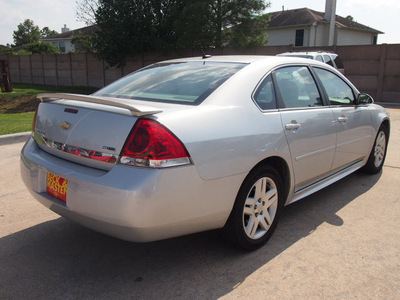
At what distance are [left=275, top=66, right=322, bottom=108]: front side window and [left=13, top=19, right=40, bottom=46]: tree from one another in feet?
315

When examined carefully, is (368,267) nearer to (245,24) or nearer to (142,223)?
(142,223)

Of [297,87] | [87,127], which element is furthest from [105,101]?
[297,87]

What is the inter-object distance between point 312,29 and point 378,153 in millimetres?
27762

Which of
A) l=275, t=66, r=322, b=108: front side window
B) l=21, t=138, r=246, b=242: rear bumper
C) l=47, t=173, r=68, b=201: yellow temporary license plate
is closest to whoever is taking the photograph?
l=21, t=138, r=246, b=242: rear bumper

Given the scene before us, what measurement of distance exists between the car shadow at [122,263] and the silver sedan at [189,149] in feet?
0.82

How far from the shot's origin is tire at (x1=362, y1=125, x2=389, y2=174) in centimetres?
497

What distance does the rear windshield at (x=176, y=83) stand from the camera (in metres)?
2.96

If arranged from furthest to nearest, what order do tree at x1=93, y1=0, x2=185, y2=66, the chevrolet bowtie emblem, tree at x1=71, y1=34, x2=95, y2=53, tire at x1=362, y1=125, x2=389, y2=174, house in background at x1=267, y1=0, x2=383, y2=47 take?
house in background at x1=267, y1=0, x2=383, y2=47
tree at x1=71, y1=34, x2=95, y2=53
tree at x1=93, y1=0, x2=185, y2=66
tire at x1=362, y1=125, x2=389, y2=174
the chevrolet bowtie emblem

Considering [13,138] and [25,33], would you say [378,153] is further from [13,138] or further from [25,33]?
[25,33]

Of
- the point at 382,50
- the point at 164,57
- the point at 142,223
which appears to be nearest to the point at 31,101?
the point at 164,57

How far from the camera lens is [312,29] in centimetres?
3020

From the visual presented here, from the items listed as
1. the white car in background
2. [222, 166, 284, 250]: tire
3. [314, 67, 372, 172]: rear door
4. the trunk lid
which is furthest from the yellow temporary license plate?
A: the white car in background

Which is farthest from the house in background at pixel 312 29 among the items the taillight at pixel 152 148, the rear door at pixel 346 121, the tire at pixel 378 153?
the taillight at pixel 152 148

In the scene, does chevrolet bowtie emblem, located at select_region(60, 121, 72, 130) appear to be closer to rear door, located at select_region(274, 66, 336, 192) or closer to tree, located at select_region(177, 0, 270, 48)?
rear door, located at select_region(274, 66, 336, 192)
